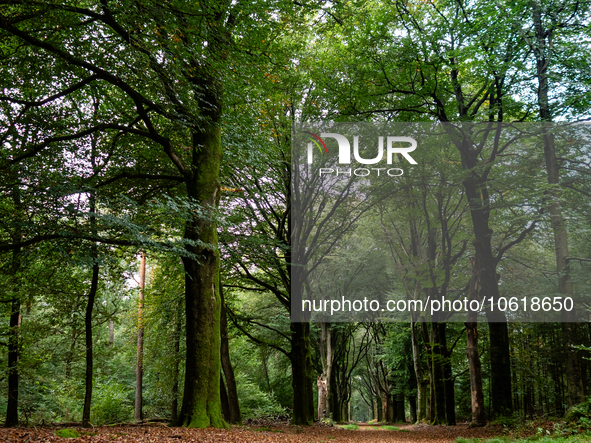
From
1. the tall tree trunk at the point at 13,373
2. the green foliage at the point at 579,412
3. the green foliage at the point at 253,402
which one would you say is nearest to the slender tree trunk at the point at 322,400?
the green foliage at the point at 253,402

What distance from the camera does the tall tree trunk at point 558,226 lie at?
9.34 metres

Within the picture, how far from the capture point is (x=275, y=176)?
15297 millimetres

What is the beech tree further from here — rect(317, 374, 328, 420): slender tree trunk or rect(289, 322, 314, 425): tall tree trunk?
rect(317, 374, 328, 420): slender tree trunk

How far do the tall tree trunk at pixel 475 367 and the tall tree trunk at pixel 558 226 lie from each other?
3.13 metres

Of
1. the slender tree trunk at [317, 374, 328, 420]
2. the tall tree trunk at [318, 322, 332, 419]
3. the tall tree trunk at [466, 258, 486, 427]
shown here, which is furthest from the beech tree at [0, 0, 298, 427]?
the tall tree trunk at [318, 322, 332, 419]

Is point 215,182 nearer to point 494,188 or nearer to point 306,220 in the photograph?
point 306,220

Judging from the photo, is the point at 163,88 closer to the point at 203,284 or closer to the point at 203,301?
the point at 203,284

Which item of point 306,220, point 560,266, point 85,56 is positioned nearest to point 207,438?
point 85,56

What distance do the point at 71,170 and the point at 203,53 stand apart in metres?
4.09

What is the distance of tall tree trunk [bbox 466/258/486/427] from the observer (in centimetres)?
1271

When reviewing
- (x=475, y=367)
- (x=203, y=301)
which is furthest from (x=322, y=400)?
(x=203, y=301)

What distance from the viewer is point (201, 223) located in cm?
875

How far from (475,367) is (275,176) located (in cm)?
980

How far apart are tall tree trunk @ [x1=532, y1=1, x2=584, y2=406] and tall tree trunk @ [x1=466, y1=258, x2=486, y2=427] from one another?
3.13 meters
